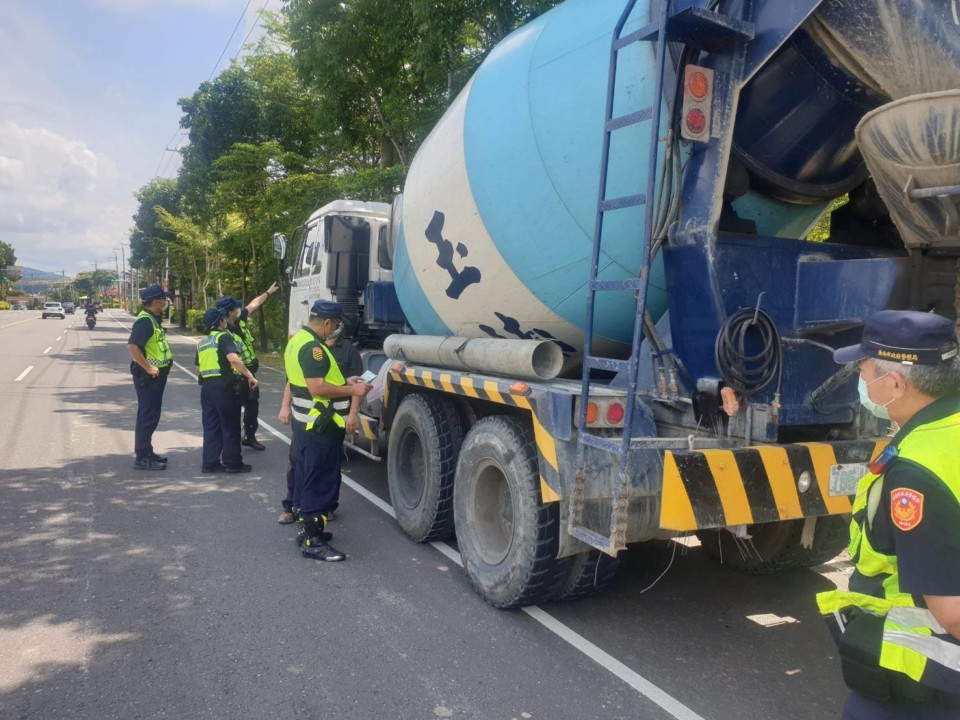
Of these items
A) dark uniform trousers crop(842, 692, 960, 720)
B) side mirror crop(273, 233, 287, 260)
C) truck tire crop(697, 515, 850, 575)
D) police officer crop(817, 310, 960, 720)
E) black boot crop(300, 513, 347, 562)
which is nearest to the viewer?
police officer crop(817, 310, 960, 720)

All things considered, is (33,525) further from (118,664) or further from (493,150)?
(493,150)

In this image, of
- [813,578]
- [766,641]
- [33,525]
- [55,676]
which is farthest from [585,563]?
[33,525]

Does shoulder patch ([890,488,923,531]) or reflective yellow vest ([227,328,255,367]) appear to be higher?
shoulder patch ([890,488,923,531])

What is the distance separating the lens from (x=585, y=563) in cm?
380

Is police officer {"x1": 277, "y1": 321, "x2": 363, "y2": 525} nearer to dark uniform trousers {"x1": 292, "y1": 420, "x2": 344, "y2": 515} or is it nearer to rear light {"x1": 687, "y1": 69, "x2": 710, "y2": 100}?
dark uniform trousers {"x1": 292, "y1": 420, "x2": 344, "y2": 515}

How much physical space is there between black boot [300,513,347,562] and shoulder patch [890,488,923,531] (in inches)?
147

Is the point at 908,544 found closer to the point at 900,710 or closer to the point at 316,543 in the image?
the point at 900,710

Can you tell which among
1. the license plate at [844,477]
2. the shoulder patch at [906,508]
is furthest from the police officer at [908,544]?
the license plate at [844,477]

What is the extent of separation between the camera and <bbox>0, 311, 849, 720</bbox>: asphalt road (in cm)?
302

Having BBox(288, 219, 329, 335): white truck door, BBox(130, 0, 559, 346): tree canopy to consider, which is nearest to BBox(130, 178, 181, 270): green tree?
BBox(130, 0, 559, 346): tree canopy

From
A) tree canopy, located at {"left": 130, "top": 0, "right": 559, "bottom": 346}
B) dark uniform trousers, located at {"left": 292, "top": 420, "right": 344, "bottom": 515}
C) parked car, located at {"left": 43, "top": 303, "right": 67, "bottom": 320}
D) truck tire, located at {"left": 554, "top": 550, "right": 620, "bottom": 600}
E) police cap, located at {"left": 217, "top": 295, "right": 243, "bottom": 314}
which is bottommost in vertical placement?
parked car, located at {"left": 43, "top": 303, "right": 67, "bottom": 320}

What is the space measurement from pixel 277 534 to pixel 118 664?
1.97 metres

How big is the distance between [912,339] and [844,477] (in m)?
1.79

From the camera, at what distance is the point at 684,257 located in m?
3.24
